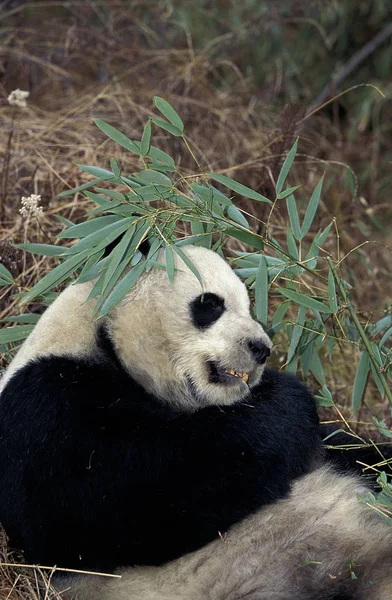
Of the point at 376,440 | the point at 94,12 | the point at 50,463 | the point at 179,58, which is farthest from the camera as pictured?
the point at 94,12

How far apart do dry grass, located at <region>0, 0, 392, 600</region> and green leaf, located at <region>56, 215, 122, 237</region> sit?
30.2 inches

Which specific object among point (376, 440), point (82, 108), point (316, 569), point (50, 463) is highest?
point (82, 108)

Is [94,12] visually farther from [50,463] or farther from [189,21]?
[50,463]

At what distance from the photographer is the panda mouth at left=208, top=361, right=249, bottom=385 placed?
2.59 meters

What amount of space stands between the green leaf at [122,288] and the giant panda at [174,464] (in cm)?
7

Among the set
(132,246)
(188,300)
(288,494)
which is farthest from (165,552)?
(132,246)

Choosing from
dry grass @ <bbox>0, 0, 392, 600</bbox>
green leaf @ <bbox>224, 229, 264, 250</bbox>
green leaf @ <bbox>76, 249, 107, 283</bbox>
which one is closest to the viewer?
green leaf @ <bbox>76, 249, 107, 283</bbox>

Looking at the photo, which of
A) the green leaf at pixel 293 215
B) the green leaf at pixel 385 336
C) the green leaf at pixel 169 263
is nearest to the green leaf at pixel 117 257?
→ the green leaf at pixel 169 263

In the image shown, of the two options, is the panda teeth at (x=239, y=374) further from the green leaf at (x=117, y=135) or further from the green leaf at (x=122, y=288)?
the green leaf at (x=117, y=135)

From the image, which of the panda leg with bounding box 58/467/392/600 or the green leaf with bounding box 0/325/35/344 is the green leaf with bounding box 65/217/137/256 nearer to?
the green leaf with bounding box 0/325/35/344

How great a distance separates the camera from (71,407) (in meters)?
2.43

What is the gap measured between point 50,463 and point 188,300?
2.12 feet

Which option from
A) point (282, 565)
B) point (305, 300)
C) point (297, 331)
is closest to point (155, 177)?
point (305, 300)

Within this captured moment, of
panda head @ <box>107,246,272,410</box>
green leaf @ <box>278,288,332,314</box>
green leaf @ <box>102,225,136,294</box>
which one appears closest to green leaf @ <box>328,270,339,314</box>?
green leaf @ <box>278,288,332,314</box>
